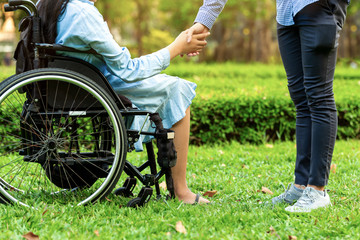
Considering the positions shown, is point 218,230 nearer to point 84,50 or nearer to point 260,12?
point 84,50

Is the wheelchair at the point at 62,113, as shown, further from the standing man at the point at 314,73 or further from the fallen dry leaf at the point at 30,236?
the standing man at the point at 314,73

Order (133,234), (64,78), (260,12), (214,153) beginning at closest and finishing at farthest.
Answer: (133,234) < (64,78) < (214,153) < (260,12)

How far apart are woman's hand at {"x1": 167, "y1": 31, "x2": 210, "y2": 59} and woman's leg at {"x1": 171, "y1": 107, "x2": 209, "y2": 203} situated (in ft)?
1.13

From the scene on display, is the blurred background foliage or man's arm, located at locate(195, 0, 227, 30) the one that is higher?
man's arm, located at locate(195, 0, 227, 30)

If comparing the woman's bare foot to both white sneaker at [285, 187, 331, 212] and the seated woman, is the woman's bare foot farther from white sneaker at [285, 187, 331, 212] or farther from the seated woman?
white sneaker at [285, 187, 331, 212]

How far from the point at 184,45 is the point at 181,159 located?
64 cm

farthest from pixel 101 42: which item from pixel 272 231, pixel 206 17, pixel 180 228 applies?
pixel 272 231

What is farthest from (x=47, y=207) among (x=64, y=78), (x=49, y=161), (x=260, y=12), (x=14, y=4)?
(x=260, y=12)

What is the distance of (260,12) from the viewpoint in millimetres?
13984

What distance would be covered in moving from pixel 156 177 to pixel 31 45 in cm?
95

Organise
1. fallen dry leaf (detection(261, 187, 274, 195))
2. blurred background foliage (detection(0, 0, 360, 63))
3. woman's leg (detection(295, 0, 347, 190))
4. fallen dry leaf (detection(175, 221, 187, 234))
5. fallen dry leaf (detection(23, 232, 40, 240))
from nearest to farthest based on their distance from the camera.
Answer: fallen dry leaf (detection(23, 232, 40, 240)), fallen dry leaf (detection(175, 221, 187, 234)), woman's leg (detection(295, 0, 347, 190)), fallen dry leaf (detection(261, 187, 274, 195)), blurred background foliage (detection(0, 0, 360, 63))

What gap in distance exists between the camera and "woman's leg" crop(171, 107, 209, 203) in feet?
8.74

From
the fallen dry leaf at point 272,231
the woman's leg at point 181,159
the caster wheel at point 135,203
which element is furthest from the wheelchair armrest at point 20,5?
the fallen dry leaf at point 272,231

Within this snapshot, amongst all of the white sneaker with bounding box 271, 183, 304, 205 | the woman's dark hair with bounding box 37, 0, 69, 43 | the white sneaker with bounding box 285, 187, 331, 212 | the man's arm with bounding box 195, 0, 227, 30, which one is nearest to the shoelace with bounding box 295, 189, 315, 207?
the white sneaker with bounding box 285, 187, 331, 212
